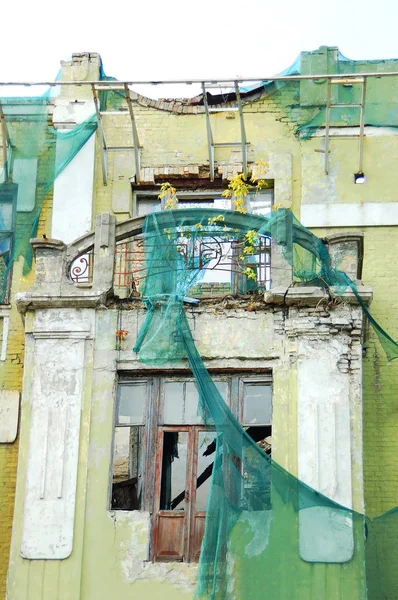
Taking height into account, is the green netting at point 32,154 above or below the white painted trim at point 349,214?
above

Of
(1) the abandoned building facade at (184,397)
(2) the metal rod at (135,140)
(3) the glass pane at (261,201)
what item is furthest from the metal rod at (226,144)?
(2) the metal rod at (135,140)

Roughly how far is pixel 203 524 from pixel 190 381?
5.82ft

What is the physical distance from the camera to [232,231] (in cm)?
1457

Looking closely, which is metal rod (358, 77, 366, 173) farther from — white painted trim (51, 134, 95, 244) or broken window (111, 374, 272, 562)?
broken window (111, 374, 272, 562)

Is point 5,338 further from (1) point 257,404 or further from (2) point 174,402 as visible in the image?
(1) point 257,404

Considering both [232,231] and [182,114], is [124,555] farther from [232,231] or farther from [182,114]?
[182,114]

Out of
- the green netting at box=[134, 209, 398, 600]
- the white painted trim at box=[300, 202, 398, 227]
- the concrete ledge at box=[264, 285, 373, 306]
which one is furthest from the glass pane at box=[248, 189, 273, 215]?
the concrete ledge at box=[264, 285, 373, 306]

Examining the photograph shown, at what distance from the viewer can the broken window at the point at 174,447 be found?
1349 cm

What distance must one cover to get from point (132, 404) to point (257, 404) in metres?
1.55

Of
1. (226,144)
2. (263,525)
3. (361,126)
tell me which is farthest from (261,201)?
(263,525)

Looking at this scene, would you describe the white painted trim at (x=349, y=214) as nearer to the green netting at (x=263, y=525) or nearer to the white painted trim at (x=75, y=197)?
the green netting at (x=263, y=525)

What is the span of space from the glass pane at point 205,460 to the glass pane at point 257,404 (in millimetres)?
481

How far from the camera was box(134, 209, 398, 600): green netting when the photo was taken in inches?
502

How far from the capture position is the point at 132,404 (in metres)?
14.0
